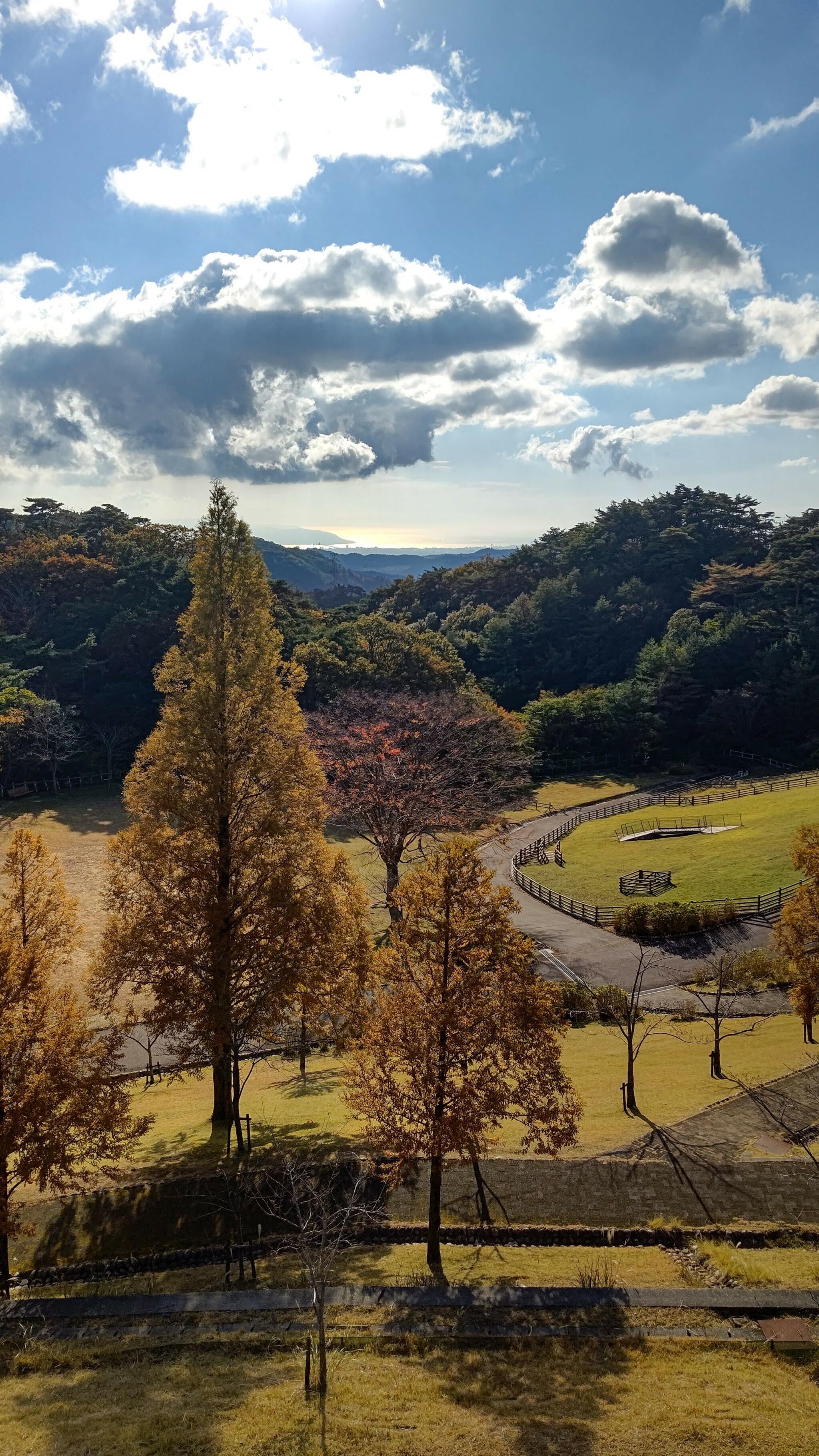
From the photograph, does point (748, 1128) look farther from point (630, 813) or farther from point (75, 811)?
point (75, 811)

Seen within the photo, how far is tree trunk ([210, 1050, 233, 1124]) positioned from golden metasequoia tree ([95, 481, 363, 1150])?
3cm

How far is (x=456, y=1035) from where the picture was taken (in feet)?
38.2

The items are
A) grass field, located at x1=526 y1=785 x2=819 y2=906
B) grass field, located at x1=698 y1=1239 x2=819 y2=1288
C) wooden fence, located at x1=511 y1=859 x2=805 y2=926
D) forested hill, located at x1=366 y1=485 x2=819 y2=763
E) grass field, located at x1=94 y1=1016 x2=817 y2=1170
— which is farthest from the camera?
forested hill, located at x1=366 y1=485 x2=819 y2=763

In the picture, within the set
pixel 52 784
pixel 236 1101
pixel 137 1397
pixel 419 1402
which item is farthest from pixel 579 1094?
pixel 52 784

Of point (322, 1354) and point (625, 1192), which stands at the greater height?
point (322, 1354)

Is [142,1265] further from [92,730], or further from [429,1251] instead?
[92,730]

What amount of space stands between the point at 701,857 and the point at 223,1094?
2639 cm

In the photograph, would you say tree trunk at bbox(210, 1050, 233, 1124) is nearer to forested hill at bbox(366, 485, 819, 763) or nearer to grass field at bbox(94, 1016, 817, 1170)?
grass field at bbox(94, 1016, 817, 1170)

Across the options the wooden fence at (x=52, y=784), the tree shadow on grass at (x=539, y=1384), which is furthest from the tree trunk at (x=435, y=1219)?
the wooden fence at (x=52, y=784)

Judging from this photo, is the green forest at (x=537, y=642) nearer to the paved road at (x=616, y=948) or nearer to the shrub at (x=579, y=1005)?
the paved road at (x=616, y=948)

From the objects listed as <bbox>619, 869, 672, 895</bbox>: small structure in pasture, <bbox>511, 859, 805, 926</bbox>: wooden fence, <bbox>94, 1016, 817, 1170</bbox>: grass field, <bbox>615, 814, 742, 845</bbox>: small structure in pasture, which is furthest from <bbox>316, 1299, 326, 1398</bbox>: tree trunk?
<bbox>615, 814, 742, 845</bbox>: small structure in pasture

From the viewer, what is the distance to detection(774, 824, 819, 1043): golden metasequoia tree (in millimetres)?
19141

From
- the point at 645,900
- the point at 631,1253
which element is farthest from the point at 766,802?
the point at 631,1253

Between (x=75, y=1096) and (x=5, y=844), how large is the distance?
103ft
